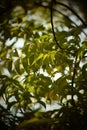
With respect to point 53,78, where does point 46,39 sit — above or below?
above

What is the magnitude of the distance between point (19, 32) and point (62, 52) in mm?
339

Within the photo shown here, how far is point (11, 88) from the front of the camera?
108cm

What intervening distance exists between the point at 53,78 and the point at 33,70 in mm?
125

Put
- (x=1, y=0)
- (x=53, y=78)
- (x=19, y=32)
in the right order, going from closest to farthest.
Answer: (x=53, y=78), (x=19, y=32), (x=1, y=0)

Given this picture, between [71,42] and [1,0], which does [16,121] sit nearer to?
[71,42]

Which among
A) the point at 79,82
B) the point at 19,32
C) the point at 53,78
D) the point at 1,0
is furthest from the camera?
the point at 1,0

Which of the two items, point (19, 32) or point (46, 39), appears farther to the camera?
point (19, 32)

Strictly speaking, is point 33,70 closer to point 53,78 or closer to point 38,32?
point 53,78

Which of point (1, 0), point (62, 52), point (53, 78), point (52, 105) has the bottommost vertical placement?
point (52, 105)

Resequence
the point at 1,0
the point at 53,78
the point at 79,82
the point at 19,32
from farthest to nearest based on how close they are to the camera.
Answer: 1. the point at 1,0
2. the point at 19,32
3. the point at 53,78
4. the point at 79,82

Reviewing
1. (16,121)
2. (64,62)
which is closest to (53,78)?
(64,62)

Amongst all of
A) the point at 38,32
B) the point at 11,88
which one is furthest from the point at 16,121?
the point at 38,32

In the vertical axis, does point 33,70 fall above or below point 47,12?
below

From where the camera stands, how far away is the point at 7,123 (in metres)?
1.05
